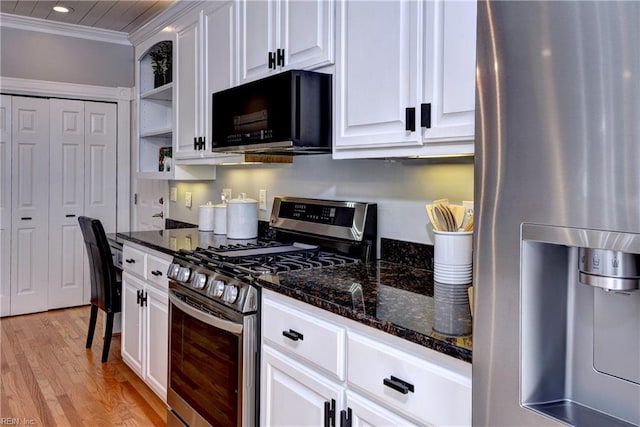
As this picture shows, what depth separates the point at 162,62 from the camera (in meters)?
3.93

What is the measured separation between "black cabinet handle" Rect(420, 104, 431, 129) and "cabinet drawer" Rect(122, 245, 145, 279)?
1.87 meters

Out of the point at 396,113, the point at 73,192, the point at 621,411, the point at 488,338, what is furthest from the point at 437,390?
the point at 73,192

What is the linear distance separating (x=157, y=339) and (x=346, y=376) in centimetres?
154

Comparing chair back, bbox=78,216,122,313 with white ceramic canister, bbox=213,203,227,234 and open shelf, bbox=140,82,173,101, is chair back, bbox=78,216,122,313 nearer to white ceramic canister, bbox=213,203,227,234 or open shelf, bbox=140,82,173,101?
white ceramic canister, bbox=213,203,227,234

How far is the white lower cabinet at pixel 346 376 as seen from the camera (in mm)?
1144

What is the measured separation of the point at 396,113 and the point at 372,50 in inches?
10.1

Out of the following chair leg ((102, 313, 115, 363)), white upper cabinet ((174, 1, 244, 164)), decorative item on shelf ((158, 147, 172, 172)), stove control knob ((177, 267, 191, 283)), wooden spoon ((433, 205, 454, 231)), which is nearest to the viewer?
wooden spoon ((433, 205, 454, 231))

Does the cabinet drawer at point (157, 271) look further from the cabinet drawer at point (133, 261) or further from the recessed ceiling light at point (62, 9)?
the recessed ceiling light at point (62, 9)

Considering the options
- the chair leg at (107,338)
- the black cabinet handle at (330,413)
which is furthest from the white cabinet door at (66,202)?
the black cabinet handle at (330,413)

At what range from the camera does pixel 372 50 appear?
1744 mm

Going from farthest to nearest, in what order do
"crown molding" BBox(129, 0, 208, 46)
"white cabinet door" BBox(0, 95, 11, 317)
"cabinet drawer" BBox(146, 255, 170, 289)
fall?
"white cabinet door" BBox(0, 95, 11, 317)
"crown molding" BBox(129, 0, 208, 46)
"cabinet drawer" BBox(146, 255, 170, 289)

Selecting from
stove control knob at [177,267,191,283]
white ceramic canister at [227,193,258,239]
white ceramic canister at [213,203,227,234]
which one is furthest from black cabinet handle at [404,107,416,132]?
white ceramic canister at [213,203,227,234]

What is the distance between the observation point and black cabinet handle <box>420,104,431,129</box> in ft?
5.09

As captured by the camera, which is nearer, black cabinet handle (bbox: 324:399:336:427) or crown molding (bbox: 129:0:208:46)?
black cabinet handle (bbox: 324:399:336:427)
